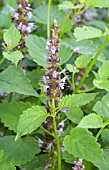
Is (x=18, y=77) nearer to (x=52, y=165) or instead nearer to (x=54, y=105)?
(x=54, y=105)

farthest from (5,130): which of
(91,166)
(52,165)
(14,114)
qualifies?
(91,166)

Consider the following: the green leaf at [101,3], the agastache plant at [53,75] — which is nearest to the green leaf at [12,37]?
the agastache plant at [53,75]

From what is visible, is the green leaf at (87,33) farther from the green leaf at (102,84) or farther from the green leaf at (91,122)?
the green leaf at (91,122)

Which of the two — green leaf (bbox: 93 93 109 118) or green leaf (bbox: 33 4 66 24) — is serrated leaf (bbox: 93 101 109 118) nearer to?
green leaf (bbox: 93 93 109 118)

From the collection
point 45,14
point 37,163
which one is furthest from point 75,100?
point 45,14

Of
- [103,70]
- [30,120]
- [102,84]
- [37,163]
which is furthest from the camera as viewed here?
[37,163]

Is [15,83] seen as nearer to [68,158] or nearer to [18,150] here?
[18,150]

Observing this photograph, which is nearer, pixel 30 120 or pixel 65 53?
pixel 30 120
